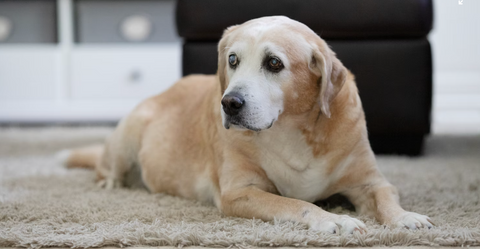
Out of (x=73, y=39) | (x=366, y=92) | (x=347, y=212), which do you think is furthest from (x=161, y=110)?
(x=73, y=39)

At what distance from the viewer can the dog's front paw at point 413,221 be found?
133 cm

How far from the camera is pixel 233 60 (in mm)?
1547

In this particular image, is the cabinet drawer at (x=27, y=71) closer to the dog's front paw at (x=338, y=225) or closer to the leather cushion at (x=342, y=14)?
the leather cushion at (x=342, y=14)

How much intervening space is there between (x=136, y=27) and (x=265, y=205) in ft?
10.5

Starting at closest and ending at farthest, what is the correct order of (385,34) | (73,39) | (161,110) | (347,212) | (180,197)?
(347,212) → (180,197) → (161,110) → (385,34) → (73,39)

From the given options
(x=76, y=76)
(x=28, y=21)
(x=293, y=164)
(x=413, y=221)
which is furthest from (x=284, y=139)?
(x=28, y=21)

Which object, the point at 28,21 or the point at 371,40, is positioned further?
the point at 28,21

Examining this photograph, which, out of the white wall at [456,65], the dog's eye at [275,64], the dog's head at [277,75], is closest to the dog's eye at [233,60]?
the dog's head at [277,75]

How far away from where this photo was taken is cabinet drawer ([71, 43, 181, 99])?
409 cm

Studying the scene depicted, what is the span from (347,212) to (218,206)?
0.41m

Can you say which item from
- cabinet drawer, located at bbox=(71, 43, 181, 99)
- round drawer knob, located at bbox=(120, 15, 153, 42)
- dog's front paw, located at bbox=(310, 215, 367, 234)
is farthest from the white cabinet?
dog's front paw, located at bbox=(310, 215, 367, 234)

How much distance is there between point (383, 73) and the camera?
253 centimetres

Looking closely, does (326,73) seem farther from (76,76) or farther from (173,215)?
(76,76)

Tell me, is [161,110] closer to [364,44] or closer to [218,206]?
[218,206]
